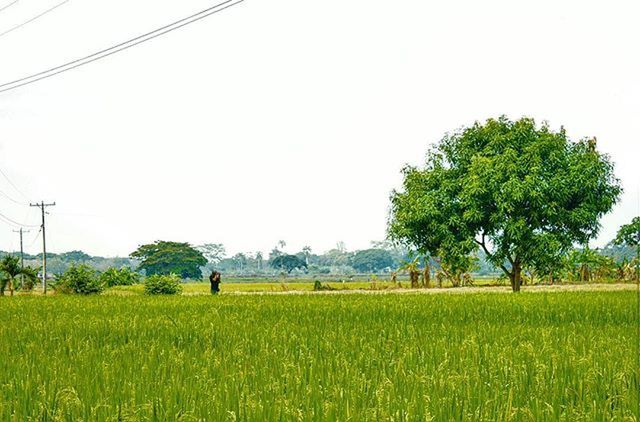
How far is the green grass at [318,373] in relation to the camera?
4.79 meters

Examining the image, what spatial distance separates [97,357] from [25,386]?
2547mm

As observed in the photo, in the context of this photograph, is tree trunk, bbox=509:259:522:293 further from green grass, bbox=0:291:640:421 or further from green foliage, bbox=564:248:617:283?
green grass, bbox=0:291:640:421

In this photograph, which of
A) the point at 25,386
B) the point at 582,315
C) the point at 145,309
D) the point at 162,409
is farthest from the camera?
the point at 145,309

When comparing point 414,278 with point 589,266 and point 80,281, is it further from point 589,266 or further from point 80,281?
point 80,281

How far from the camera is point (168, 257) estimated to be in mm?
129750

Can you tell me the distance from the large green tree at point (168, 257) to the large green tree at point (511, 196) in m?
99.8

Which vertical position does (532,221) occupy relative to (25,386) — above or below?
above

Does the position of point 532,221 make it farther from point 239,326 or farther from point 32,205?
point 32,205

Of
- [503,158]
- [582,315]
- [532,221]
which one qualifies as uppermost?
[503,158]

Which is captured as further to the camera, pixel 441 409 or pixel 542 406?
pixel 542 406

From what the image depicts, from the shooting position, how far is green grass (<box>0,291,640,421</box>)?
4789mm

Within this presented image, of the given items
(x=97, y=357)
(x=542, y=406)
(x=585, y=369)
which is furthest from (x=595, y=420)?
(x=97, y=357)

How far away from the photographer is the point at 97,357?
28.1 feet

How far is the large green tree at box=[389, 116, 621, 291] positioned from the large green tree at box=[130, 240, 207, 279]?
328 feet
